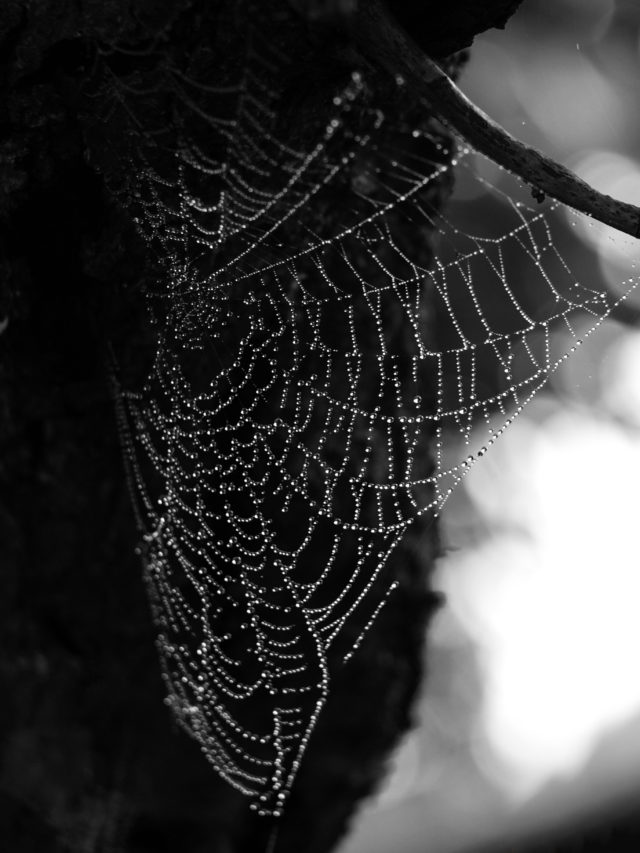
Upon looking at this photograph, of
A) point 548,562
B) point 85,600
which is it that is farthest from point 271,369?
point 548,562

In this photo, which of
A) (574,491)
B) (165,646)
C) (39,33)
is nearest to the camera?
(39,33)

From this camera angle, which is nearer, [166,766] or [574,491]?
[166,766]

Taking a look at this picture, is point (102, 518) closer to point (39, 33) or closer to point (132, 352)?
point (132, 352)

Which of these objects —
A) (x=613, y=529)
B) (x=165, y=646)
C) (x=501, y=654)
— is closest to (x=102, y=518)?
(x=165, y=646)

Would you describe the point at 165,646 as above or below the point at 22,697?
above

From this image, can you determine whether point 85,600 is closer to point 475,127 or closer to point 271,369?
point 271,369

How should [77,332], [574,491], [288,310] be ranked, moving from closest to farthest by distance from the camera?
1. [288,310]
2. [77,332]
3. [574,491]
